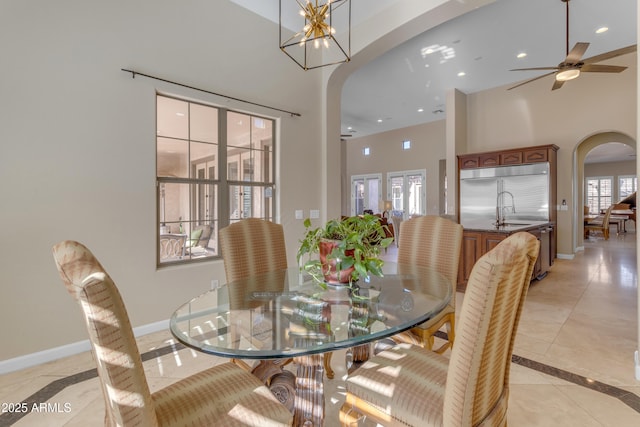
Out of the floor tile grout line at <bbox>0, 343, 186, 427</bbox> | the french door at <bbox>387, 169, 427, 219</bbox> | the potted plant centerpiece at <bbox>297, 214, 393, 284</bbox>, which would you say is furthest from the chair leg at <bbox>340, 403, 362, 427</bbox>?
the french door at <bbox>387, 169, 427, 219</bbox>

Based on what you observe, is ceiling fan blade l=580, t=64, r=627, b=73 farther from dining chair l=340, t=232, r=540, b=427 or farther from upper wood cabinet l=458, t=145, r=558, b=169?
dining chair l=340, t=232, r=540, b=427

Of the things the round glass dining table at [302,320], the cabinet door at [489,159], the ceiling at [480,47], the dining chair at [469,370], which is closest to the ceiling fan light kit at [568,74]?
the ceiling at [480,47]

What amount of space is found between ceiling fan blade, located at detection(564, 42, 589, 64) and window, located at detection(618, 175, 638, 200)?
1320cm

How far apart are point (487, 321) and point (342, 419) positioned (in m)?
0.81

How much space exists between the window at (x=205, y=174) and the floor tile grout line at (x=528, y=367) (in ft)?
3.82

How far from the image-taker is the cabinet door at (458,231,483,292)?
393cm

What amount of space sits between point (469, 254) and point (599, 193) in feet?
47.2

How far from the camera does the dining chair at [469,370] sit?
2.78ft

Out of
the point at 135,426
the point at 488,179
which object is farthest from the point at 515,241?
the point at 488,179

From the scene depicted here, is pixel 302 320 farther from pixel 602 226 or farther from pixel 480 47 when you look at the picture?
pixel 602 226

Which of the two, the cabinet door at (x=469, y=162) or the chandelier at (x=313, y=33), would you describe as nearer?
the chandelier at (x=313, y=33)

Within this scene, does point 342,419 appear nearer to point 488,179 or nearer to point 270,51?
point 270,51

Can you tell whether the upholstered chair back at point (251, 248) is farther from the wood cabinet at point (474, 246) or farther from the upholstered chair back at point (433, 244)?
the wood cabinet at point (474, 246)

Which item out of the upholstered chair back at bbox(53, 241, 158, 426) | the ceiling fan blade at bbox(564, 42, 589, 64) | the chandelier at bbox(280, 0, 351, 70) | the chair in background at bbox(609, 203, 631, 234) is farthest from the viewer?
the chair in background at bbox(609, 203, 631, 234)
